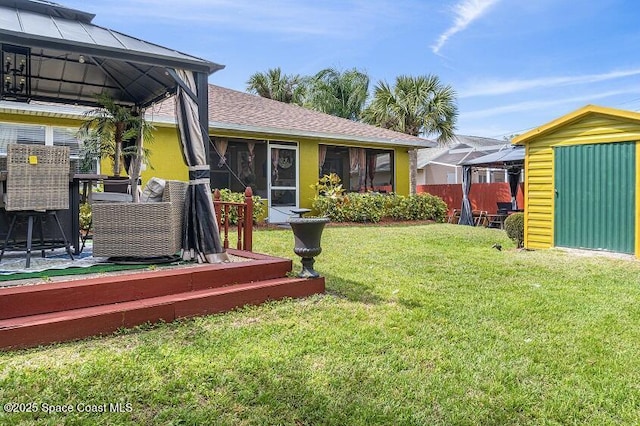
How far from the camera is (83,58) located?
516 centimetres

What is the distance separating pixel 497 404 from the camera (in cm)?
242

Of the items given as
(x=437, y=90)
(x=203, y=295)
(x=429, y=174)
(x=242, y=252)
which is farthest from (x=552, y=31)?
(x=203, y=295)

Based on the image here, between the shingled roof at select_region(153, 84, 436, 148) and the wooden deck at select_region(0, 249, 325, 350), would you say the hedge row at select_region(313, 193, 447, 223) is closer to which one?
the shingled roof at select_region(153, 84, 436, 148)

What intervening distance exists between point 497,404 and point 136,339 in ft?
7.79

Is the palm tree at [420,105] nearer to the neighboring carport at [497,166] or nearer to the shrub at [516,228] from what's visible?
the neighboring carport at [497,166]

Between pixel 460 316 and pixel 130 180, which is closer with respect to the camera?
pixel 460 316

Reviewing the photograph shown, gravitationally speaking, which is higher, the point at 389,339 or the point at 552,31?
the point at 552,31

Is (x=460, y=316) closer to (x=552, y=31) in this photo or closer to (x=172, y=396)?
(x=172, y=396)

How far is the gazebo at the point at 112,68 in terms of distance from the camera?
154 inches

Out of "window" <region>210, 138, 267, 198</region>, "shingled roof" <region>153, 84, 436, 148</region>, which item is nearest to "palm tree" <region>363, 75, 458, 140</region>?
"shingled roof" <region>153, 84, 436, 148</region>

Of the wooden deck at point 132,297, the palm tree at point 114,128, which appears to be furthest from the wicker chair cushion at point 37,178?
the palm tree at point 114,128

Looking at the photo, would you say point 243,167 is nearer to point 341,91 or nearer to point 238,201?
point 238,201

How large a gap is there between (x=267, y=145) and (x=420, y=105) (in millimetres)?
7897

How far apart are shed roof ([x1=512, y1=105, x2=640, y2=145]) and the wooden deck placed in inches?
216
